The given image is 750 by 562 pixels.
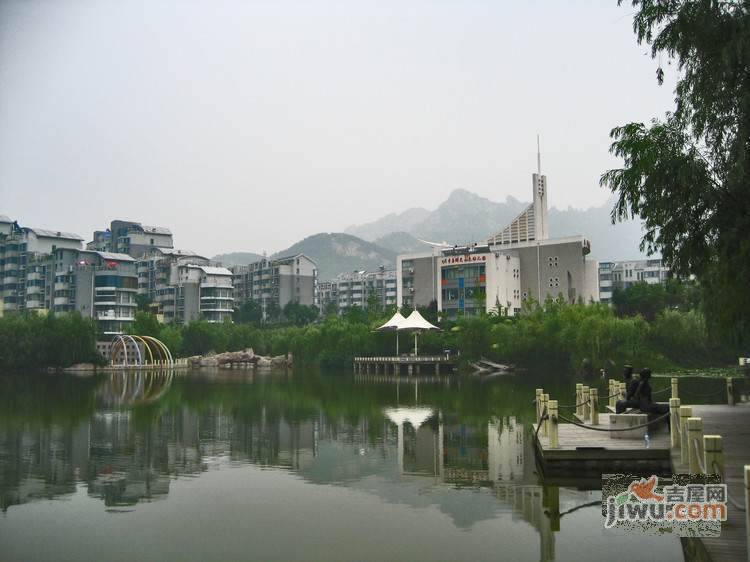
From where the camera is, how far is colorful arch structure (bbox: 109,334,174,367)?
70.4 metres

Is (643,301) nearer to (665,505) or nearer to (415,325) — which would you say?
(415,325)

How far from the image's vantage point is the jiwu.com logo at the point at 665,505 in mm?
7941

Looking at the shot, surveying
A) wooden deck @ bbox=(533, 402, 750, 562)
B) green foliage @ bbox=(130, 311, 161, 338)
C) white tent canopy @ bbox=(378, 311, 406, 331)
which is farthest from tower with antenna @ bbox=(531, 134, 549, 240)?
wooden deck @ bbox=(533, 402, 750, 562)

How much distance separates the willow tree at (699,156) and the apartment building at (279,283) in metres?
105

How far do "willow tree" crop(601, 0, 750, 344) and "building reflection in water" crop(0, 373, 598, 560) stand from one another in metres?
4.49

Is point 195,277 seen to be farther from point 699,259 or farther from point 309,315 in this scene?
point 699,259

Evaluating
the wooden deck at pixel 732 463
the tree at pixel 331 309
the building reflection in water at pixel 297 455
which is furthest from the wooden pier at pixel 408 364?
the wooden deck at pixel 732 463

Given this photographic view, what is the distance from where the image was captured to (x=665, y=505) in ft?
28.2

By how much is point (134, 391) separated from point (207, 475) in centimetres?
2795

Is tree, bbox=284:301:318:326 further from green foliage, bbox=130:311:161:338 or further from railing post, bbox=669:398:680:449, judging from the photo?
railing post, bbox=669:398:680:449

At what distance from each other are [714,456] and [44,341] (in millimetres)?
67240

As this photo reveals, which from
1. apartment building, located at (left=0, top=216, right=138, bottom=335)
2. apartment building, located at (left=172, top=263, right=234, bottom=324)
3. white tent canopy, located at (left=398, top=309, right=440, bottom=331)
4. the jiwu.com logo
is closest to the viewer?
the jiwu.com logo

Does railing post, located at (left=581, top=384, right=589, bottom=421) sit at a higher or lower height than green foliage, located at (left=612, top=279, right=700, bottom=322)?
lower

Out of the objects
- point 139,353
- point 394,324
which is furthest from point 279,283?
point 394,324
